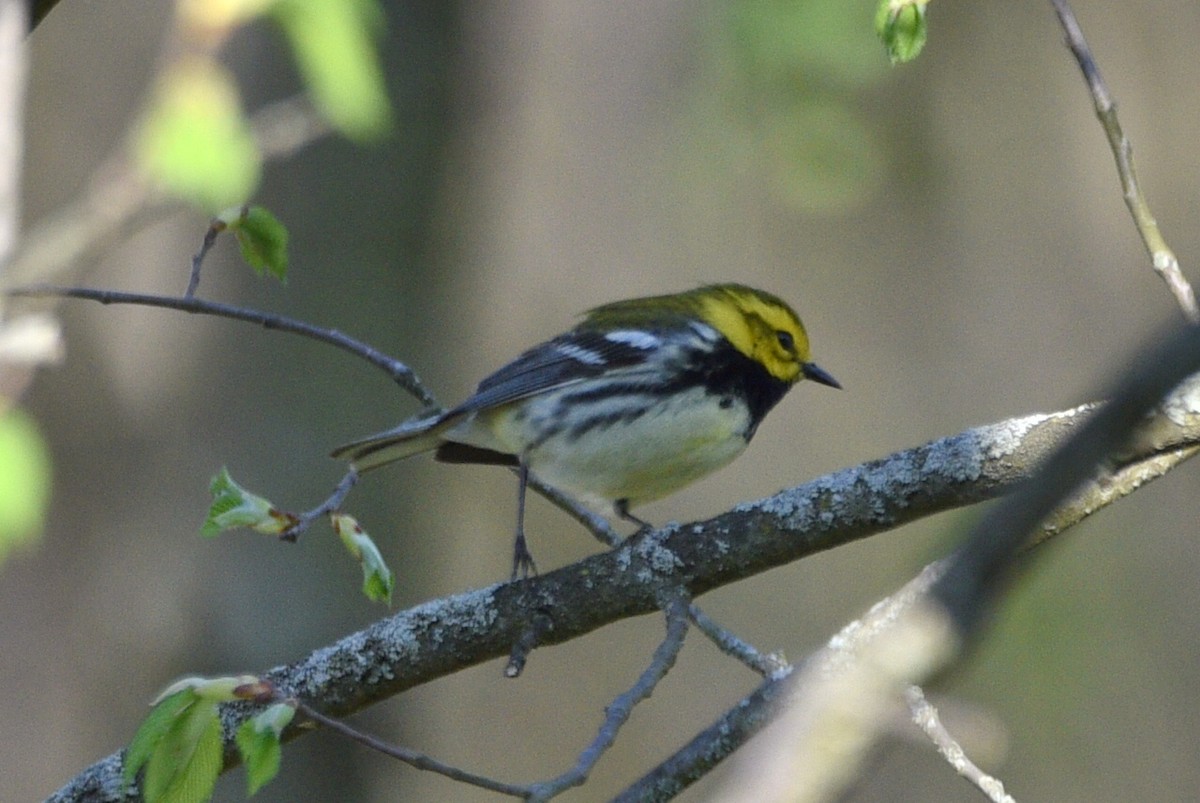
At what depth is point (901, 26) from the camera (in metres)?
2.18

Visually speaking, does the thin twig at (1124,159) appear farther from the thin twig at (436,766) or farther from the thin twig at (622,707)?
the thin twig at (436,766)

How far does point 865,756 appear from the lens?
0.79 m

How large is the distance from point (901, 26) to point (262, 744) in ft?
4.75

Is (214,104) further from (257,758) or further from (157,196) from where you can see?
(257,758)

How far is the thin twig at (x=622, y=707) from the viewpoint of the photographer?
175 cm

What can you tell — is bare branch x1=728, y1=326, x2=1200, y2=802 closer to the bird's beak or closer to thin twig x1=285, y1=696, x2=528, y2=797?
thin twig x1=285, y1=696, x2=528, y2=797

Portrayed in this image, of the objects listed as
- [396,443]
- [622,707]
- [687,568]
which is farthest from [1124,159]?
[396,443]

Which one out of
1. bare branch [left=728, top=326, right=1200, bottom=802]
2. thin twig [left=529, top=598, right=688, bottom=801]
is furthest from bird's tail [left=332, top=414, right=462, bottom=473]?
bare branch [left=728, top=326, right=1200, bottom=802]

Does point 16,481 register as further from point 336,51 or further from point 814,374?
point 814,374

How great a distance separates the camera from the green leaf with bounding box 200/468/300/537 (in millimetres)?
2141

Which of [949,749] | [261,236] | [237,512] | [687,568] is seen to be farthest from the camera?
[261,236]

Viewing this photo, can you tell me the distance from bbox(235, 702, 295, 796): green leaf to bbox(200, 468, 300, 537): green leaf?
1.37 feet

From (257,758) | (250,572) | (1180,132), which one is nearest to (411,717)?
(250,572)

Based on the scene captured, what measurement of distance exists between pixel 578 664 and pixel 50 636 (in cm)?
409
